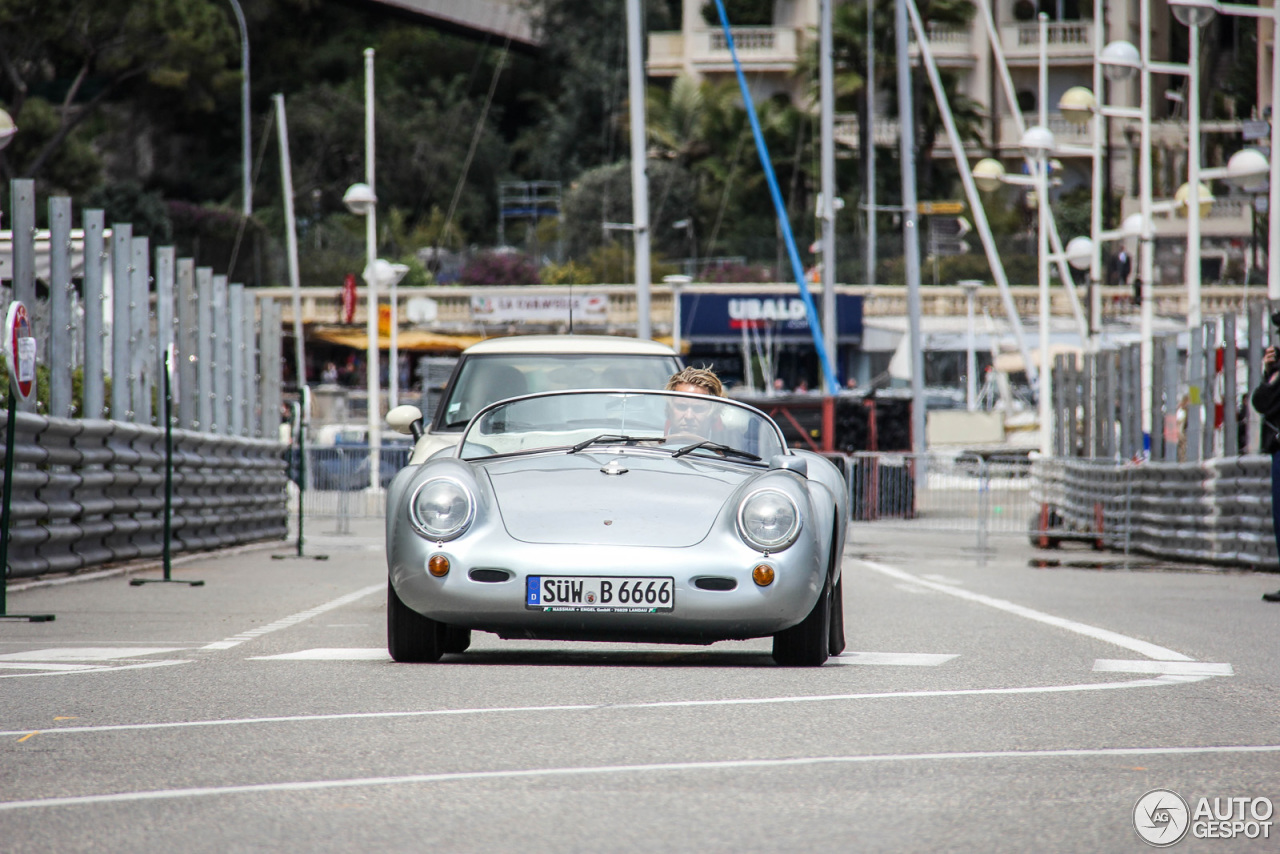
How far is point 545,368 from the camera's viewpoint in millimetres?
11703

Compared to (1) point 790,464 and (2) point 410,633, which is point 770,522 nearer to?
(1) point 790,464

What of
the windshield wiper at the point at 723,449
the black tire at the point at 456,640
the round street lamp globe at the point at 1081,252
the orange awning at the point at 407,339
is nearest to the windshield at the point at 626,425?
the windshield wiper at the point at 723,449

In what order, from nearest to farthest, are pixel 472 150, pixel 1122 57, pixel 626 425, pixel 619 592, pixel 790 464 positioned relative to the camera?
pixel 619 592, pixel 790 464, pixel 626 425, pixel 1122 57, pixel 472 150

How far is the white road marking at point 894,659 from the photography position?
25.2ft

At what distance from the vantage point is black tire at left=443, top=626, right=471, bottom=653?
25.9 ft

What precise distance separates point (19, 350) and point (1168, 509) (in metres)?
13.4

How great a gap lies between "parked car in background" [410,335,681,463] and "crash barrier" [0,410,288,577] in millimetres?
2959

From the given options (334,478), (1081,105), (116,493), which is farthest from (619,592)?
(334,478)

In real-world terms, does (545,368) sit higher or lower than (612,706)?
higher

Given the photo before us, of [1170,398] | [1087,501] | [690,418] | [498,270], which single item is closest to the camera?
[690,418]

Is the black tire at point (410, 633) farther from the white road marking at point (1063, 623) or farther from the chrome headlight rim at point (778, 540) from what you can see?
the white road marking at point (1063, 623)

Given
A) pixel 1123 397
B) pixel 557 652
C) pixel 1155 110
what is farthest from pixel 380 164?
pixel 557 652

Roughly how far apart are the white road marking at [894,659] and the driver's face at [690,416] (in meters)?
1.15

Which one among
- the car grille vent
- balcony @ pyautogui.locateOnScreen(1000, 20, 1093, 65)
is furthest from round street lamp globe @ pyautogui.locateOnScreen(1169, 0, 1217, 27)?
balcony @ pyautogui.locateOnScreen(1000, 20, 1093, 65)
